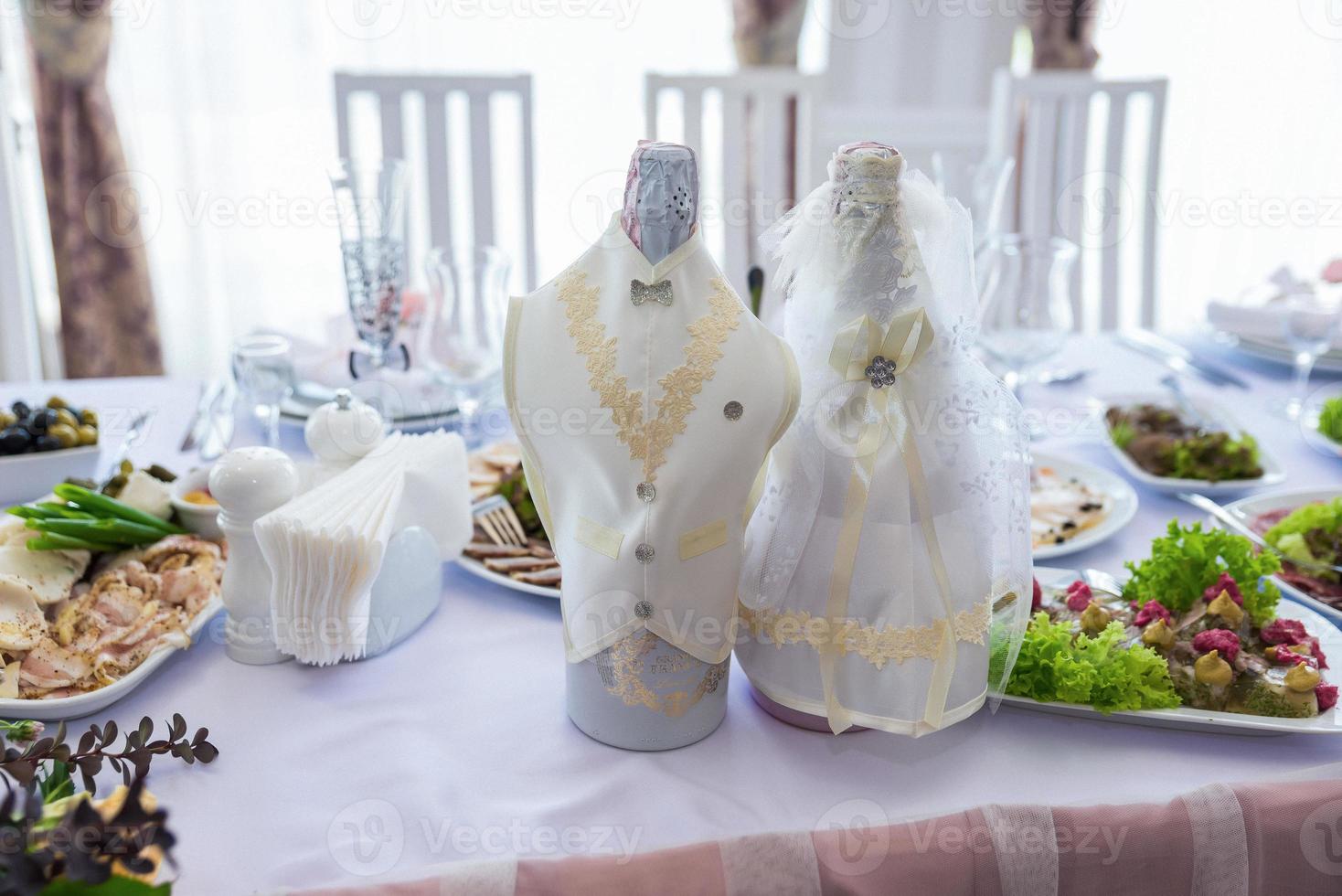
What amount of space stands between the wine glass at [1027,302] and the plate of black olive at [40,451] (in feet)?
3.20

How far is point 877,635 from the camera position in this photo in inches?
29.1

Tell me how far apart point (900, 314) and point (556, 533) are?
0.28 meters

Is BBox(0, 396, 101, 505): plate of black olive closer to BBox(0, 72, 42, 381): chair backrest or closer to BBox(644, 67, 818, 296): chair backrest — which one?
BBox(0, 72, 42, 381): chair backrest

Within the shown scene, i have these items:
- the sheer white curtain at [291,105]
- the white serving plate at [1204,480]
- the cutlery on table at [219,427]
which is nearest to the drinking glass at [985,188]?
the white serving plate at [1204,480]

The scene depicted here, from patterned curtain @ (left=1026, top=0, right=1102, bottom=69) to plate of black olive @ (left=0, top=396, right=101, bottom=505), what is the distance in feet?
8.61

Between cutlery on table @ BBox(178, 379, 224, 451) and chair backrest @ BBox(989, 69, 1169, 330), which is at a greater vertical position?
chair backrest @ BBox(989, 69, 1169, 330)

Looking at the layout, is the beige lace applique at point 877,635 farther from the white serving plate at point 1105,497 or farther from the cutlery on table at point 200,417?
the cutlery on table at point 200,417

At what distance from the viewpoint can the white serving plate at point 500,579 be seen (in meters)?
0.96

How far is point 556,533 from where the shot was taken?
2.54ft

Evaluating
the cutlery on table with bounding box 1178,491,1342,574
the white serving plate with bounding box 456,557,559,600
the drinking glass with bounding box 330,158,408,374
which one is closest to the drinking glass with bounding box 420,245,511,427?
the drinking glass with bounding box 330,158,408,374

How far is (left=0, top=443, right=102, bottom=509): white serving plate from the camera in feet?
3.55

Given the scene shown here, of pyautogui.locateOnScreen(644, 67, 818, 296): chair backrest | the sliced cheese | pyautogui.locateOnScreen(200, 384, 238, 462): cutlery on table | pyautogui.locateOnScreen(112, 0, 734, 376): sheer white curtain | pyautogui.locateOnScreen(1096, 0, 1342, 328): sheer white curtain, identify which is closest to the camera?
the sliced cheese

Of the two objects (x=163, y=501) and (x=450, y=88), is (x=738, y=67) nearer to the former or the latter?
(x=450, y=88)

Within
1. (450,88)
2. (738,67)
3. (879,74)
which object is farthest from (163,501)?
(879,74)
